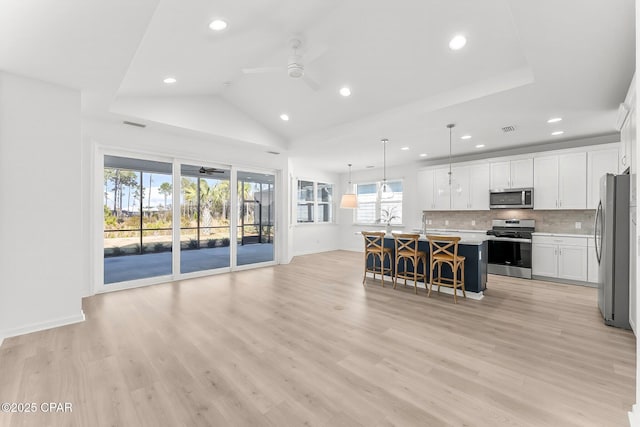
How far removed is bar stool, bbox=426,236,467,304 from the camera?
4.20 meters

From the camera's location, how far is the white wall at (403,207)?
8258 mm

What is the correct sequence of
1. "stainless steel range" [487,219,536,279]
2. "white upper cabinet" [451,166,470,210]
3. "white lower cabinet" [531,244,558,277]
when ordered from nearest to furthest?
"white lower cabinet" [531,244,558,277]
"stainless steel range" [487,219,536,279]
"white upper cabinet" [451,166,470,210]

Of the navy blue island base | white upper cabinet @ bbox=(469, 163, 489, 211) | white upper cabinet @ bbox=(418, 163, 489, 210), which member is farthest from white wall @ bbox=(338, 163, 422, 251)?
the navy blue island base

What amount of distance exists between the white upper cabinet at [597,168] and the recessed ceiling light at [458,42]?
3.96 m

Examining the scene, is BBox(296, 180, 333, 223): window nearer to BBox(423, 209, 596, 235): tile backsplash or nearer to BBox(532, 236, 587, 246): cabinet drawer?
BBox(423, 209, 596, 235): tile backsplash

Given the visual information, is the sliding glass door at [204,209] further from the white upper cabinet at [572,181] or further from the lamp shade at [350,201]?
the white upper cabinet at [572,181]

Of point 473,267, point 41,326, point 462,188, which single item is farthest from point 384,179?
point 41,326

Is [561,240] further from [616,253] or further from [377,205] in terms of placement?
[377,205]

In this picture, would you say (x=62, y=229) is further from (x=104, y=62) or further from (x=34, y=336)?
(x=104, y=62)

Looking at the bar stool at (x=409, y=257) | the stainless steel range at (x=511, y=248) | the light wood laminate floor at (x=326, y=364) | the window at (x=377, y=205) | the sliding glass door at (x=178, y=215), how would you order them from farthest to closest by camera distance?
1. the window at (x=377, y=205)
2. the stainless steel range at (x=511, y=248)
3. the sliding glass door at (x=178, y=215)
4. the bar stool at (x=409, y=257)
5. the light wood laminate floor at (x=326, y=364)

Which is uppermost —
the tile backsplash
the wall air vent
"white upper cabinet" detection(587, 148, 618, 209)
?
the wall air vent

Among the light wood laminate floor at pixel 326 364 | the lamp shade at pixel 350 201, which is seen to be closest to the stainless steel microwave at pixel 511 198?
the light wood laminate floor at pixel 326 364

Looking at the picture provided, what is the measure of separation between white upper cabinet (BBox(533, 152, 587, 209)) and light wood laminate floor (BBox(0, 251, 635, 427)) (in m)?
2.15

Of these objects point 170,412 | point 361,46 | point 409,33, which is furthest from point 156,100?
point 170,412
